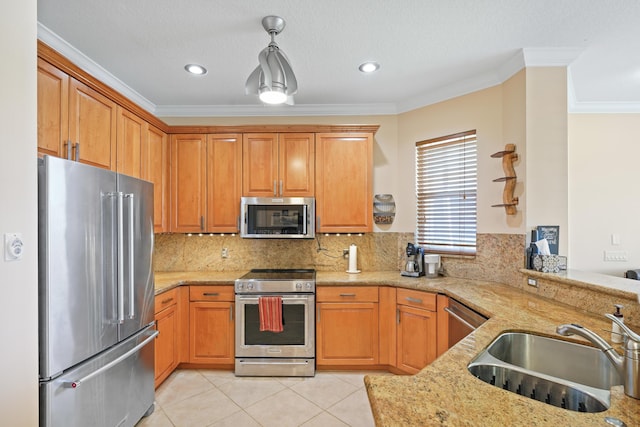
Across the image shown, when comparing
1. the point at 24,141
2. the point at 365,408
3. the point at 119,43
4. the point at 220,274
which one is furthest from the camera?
the point at 220,274

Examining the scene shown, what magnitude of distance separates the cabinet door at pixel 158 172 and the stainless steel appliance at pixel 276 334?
1.09 m

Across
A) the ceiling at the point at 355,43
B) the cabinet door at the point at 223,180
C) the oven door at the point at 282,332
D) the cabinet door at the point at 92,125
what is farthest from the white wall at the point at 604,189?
the cabinet door at the point at 92,125

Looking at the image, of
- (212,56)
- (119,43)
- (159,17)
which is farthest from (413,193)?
(119,43)

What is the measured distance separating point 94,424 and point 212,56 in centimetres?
256

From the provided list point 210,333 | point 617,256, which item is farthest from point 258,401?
point 617,256

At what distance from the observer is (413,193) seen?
3.36 m

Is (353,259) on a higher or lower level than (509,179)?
lower

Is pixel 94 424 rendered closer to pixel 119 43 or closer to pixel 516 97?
pixel 119 43

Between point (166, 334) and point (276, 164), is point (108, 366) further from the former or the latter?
point (276, 164)

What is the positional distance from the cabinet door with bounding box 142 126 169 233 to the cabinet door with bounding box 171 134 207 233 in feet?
0.20

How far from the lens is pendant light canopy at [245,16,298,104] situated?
190cm

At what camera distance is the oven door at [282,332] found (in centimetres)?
285

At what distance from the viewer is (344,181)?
3232mm

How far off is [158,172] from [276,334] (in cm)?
200
